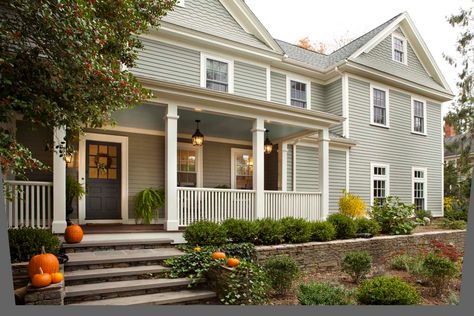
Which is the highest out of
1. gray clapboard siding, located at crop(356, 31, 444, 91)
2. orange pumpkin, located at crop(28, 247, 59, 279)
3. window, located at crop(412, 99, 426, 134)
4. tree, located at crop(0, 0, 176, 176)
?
gray clapboard siding, located at crop(356, 31, 444, 91)

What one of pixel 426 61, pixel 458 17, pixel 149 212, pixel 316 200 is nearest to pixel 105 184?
pixel 149 212

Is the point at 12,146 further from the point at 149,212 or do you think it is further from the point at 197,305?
the point at 149,212

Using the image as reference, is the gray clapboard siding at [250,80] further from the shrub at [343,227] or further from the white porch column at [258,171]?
the shrub at [343,227]

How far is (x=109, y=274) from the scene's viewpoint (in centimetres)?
366

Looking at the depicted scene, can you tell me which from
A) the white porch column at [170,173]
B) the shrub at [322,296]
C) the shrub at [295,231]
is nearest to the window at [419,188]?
the shrub at [295,231]

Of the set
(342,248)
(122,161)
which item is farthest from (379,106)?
(122,161)

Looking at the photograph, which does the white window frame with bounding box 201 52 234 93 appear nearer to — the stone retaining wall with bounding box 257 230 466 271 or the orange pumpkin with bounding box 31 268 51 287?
the stone retaining wall with bounding box 257 230 466 271

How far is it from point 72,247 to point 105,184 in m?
2.64

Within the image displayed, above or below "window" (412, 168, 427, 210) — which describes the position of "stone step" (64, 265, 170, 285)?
below

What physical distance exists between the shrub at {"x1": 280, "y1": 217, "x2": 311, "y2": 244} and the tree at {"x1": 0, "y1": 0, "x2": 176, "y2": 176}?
10.8 feet

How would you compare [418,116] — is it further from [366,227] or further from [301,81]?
[366,227]

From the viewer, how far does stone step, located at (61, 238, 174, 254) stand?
4273 millimetres

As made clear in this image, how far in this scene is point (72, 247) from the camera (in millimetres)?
4246

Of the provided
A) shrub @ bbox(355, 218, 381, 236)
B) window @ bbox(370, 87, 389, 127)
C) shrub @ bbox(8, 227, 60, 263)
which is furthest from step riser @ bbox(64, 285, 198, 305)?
window @ bbox(370, 87, 389, 127)
